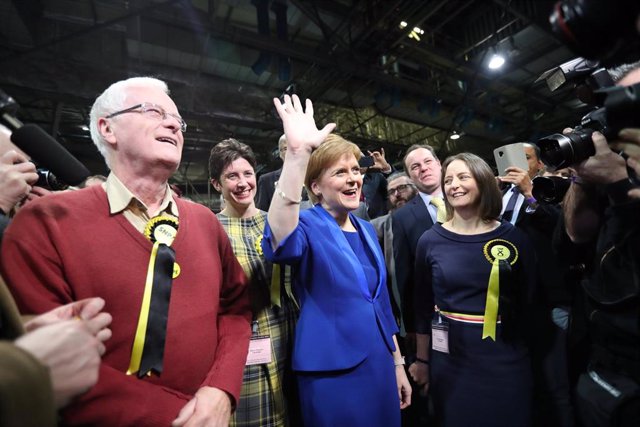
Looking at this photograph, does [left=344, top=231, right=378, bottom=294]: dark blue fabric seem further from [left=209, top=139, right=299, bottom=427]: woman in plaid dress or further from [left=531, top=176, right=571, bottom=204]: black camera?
[left=531, top=176, right=571, bottom=204]: black camera

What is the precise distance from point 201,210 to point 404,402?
4.74ft

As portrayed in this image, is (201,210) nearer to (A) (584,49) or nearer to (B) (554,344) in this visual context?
(A) (584,49)

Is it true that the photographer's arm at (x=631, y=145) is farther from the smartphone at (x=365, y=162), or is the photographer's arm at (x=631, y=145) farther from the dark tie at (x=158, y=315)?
the dark tie at (x=158, y=315)

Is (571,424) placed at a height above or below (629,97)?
below

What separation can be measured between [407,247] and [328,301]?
116 cm

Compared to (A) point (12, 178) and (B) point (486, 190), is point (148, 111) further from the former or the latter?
(B) point (486, 190)

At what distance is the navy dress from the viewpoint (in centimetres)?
158

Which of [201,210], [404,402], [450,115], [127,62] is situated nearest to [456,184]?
[404,402]

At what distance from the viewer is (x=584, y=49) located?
0.60 meters

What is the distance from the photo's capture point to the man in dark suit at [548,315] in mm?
1829

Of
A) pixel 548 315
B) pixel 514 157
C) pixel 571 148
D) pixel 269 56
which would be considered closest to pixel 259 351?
pixel 571 148

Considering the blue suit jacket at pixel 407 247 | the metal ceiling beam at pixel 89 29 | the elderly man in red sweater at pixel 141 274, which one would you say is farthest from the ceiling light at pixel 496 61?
the elderly man in red sweater at pixel 141 274

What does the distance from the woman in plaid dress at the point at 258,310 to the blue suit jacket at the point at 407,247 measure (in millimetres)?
897

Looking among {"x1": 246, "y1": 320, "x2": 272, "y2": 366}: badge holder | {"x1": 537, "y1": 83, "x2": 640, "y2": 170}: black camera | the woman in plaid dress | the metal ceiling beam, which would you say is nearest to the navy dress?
{"x1": 537, "y1": 83, "x2": 640, "y2": 170}: black camera
